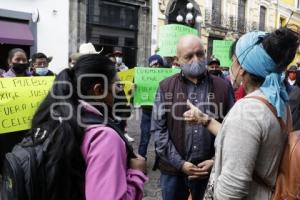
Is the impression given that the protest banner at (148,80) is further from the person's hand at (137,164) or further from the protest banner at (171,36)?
the person's hand at (137,164)

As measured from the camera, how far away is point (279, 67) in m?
1.79

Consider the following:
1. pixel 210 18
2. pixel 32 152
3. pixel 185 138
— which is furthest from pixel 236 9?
pixel 32 152

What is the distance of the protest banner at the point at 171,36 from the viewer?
702cm

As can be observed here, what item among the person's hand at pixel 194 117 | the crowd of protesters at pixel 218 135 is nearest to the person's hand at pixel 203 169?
the person's hand at pixel 194 117

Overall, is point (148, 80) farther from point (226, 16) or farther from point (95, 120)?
point (226, 16)

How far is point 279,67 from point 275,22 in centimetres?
2759

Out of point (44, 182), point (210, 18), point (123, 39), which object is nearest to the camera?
point (44, 182)

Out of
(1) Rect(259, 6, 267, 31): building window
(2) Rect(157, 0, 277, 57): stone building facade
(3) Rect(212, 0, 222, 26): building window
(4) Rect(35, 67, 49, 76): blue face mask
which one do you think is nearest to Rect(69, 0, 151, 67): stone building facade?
(2) Rect(157, 0, 277, 57): stone building facade

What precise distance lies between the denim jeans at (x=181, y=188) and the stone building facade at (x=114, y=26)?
35.8 ft

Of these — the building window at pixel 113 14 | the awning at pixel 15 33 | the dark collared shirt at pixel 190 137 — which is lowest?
the dark collared shirt at pixel 190 137

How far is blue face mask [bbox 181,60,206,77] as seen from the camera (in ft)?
9.57

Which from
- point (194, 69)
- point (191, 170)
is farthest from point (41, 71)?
point (191, 170)

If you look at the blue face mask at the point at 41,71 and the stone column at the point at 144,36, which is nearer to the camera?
the blue face mask at the point at 41,71

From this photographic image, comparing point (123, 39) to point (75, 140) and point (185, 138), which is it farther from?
point (75, 140)
